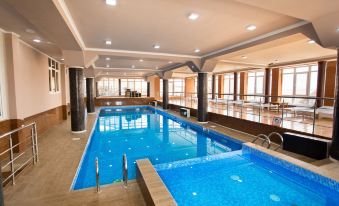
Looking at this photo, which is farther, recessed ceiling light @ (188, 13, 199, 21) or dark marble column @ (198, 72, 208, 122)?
dark marble column @ (198, 72, 208, 122)

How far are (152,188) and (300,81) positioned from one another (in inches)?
432

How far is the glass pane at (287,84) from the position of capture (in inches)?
400

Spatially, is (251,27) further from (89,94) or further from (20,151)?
(89,94)

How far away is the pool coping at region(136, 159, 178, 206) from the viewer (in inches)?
73.6

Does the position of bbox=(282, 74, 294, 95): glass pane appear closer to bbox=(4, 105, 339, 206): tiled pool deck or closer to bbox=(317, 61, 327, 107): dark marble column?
bbox=(317, 61, 327, 107): dark marble column

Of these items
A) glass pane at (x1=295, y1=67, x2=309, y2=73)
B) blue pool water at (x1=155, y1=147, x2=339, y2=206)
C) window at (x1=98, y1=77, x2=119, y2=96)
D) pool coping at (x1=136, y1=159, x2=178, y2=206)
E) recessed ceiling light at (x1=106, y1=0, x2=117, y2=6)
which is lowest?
blue pool water at (x1=155, y1=147, x2=339, y2=206)

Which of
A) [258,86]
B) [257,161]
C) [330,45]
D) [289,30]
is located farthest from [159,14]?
[258,86]

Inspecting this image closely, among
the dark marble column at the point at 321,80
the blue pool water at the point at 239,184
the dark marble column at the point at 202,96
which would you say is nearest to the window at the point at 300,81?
the dark marble column at the point at 321,80

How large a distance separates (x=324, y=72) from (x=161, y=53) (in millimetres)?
6842

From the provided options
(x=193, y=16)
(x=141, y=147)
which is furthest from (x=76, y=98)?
(x=193, y=16)

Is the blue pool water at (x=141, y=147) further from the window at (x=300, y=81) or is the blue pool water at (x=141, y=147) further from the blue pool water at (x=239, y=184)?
the window at (x=300, y=81)

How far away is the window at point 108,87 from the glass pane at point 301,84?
52.1ft

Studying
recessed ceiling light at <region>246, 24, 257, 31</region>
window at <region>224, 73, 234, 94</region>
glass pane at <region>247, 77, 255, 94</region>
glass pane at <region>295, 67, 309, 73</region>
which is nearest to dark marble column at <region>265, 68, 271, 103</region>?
glass pane at <region>295, 67, 309, 73</region>

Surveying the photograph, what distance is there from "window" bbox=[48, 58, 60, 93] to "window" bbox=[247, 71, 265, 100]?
37.3 ft
